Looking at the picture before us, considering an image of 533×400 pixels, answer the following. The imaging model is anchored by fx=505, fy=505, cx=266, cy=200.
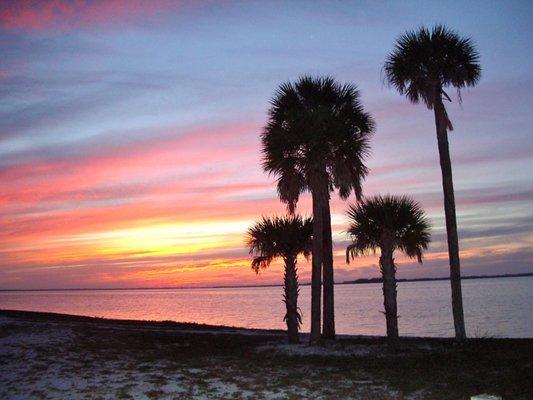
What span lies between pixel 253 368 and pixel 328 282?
7677 millimetres

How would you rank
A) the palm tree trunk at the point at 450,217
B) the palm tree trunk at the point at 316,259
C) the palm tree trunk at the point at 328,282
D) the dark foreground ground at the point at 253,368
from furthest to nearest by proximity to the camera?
the palm tree trunk at the point at 328,282 → the palm tree trunk at the point at 316,259 → the palm tree trunk at the point at 450,217 → the dark foreground ground at the point at 253,368

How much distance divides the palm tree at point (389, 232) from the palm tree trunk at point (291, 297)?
4215 mm

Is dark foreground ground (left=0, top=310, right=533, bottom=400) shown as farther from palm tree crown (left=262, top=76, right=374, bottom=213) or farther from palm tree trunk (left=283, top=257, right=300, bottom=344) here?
palm tree crown (left=262, top=76, right=374, bottom=213)

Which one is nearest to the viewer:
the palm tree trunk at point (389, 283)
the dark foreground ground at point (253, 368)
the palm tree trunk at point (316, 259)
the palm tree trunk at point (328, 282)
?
the dark foreground ground at point (253, 368)

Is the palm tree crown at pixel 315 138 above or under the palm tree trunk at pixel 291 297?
above

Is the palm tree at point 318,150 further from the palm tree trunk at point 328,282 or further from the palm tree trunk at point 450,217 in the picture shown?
the palm tree trunk at point 450,217

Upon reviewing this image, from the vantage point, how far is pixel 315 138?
21.3 metres

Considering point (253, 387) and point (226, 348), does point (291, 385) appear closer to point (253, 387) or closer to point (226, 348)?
point (253, 387)

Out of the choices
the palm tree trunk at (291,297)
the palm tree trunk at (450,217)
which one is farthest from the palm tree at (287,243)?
the palm tree trunk at (450,217)

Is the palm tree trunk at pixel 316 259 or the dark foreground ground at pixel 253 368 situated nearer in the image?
the dark foreground ground at pixel 253 368

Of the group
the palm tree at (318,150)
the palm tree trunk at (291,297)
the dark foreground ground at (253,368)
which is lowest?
the dark foreground ground at (253,368)

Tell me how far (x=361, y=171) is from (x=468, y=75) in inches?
239

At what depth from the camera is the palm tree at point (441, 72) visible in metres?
21.2

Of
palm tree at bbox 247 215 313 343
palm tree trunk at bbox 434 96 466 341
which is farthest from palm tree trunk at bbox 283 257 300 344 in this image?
palm tree trunk at bbox 434 96 466 341
